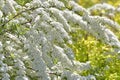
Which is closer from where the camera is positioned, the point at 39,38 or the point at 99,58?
the point at 39,38

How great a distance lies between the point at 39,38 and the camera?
18.6ft

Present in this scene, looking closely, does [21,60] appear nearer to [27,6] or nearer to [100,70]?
[27,6]

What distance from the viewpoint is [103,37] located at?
6.24m

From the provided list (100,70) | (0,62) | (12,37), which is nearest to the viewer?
(0,62)

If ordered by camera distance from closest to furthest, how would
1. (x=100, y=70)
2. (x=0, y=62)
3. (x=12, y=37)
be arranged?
1. (x=0, y=62)
2. (x=12, y=37)
3. (x=100, y=70)

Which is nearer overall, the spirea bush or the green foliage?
the spirea bush

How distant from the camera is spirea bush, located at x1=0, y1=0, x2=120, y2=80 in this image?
5.71m

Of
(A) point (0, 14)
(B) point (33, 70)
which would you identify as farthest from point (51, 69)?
(A) point (0, 14)

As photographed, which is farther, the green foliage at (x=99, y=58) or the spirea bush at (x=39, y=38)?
the green foliage at (x=99, y=58)

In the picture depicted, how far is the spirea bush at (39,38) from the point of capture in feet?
18.7

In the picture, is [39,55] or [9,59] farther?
[9,59]

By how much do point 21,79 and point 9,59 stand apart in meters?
0.56

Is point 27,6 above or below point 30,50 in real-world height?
above

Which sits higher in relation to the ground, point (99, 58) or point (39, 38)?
point (99, 58)
